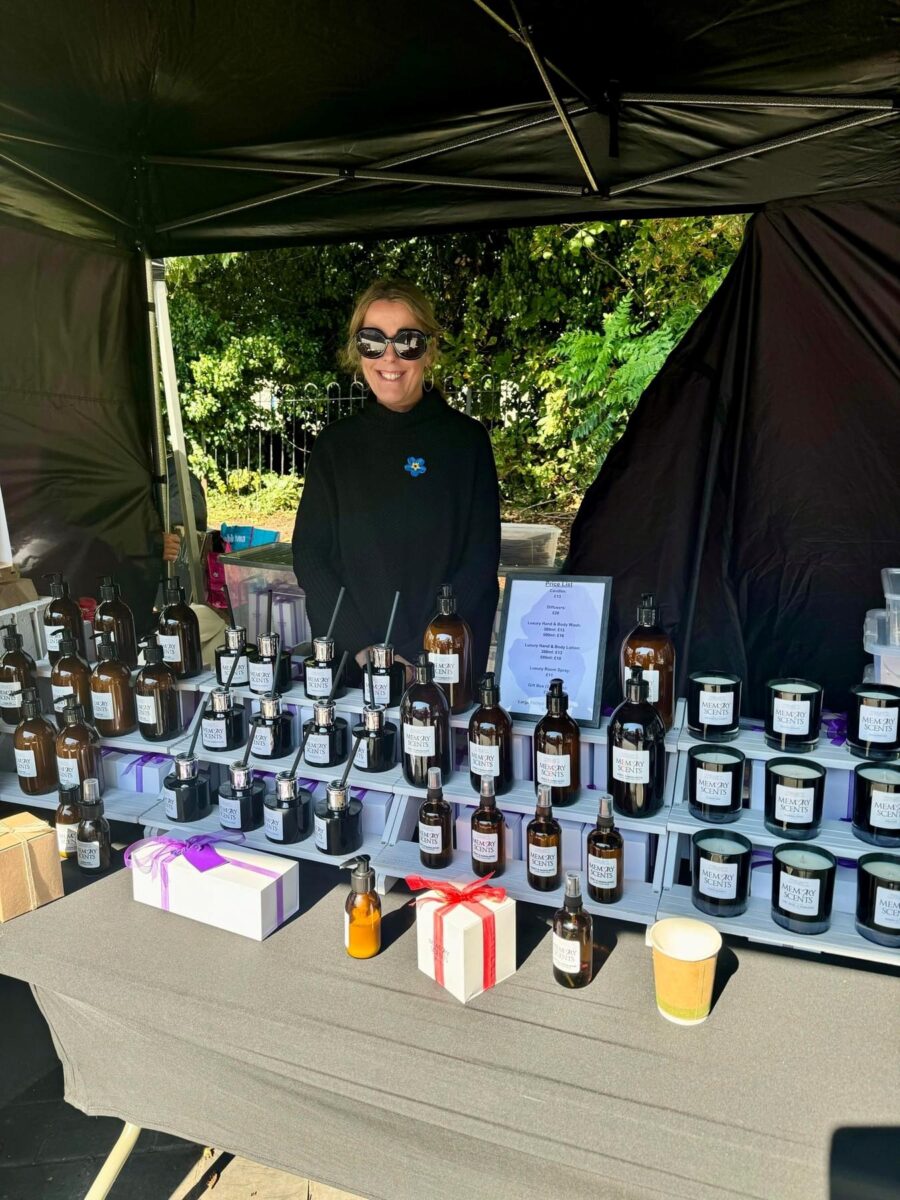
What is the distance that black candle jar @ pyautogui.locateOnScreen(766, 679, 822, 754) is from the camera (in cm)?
155

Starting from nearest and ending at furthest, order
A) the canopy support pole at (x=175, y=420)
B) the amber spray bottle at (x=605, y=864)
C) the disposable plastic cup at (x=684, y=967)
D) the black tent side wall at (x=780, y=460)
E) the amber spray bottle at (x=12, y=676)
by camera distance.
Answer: the disposable plastic cup at (x=684, y=967) → the amber spray bottle at (x=605, y=864) → the amber spray bottle at (x=12, y=676) → the black tent side wall at (x=780, y=460) → the canopy support pole at (x=175, y=420)

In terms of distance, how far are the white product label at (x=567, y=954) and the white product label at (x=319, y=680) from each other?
702 millimetres

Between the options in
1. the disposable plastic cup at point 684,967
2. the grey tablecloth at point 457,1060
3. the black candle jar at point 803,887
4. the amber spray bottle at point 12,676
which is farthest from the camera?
the amber spray bottle at point 12,676

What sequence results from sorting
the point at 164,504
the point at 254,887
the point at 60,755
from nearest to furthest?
1. the point at 254,887
2. the point at 60,755
3. the point at 164,504

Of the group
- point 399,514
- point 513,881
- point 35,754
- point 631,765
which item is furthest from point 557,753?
point 35,754

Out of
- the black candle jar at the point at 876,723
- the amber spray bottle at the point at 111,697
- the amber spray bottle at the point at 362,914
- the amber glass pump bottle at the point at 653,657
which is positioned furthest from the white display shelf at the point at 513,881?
the amber spray bottle at the point at 111,697

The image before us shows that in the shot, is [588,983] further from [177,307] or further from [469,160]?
[177,307]

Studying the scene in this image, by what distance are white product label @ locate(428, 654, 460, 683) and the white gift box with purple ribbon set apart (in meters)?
0.46

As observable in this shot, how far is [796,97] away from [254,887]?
7.65 ft

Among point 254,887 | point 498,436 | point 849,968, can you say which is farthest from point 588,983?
point 498,436

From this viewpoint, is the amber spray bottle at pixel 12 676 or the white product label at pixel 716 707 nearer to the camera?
the white product label at pixel 716 707

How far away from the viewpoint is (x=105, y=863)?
179 centimetres

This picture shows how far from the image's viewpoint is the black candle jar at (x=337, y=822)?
1659mm

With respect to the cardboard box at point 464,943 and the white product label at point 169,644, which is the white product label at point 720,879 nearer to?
the cardboard box at point 464,943
